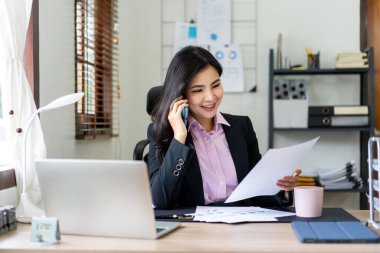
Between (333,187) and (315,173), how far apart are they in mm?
197

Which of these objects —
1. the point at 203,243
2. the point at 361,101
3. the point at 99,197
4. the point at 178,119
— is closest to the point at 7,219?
the point at 99,197

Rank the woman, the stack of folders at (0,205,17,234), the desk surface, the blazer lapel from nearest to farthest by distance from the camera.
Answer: the desk surface, the stack of folders at (0,205,17,234), the woman, the blazer lapel

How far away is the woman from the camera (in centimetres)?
168

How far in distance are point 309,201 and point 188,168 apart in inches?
19.9

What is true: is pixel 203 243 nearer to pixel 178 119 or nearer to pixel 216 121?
pixel 178 119

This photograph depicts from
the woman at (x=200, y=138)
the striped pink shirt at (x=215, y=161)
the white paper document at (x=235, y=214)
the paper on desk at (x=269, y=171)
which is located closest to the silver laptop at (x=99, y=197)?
the white paper document at (x=235, y=214)

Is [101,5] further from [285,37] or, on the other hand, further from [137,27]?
[285,37]

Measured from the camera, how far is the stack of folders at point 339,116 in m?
3.29

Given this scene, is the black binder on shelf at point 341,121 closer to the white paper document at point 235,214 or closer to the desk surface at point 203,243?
the white paper document at point 235,214

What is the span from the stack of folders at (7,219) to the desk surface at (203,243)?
2 cm

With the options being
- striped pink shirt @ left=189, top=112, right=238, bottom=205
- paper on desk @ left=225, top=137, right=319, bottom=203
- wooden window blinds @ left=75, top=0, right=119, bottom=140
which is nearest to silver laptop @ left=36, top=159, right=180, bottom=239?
paper on desk @ left=225, top=137, right=319, bottom=203

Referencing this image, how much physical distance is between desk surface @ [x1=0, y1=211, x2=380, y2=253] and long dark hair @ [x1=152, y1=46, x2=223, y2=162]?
0.55 meters

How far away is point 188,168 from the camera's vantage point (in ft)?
5.59

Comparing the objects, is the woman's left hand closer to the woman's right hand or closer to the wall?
the woman's right hand
